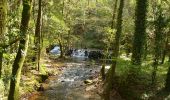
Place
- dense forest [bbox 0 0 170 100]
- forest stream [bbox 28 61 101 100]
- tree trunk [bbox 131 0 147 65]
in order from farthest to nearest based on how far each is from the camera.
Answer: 1. tree trunk [bbox 131 0 147 65]
2. forest stream [bbox 28 61 101 100]
3. dense forest [bbox 0 0 170 100]

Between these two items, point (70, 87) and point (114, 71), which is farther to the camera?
point (70, 87)

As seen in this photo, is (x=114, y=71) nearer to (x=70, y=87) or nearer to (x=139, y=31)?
(x=139, y=31)

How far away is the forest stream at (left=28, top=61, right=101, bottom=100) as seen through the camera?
2095cm

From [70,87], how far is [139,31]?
7.01 m

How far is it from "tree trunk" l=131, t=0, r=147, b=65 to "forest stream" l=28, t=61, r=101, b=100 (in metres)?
3.86

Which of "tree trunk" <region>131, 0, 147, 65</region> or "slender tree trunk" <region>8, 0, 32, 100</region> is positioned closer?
"slender tree trunk" <region>8, 0, 32, 100</region>

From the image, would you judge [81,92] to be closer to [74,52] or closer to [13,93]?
[13,93]

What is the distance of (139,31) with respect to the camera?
21.4 meters

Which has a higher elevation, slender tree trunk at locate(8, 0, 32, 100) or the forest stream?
slender tree trunk at locate(8, 0, 32, 100)

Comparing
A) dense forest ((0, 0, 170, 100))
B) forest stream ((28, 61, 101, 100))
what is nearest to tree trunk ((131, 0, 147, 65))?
dense forest ((0, 0, 170, 100))

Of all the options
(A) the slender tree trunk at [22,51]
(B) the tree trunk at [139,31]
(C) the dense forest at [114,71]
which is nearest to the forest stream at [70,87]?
(C) the dense forest at [114,71]

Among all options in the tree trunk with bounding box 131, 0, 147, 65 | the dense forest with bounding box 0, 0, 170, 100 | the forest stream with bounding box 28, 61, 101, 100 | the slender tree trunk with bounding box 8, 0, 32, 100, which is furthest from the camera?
the tree trunk with bounding box 131, 0, 147, 65

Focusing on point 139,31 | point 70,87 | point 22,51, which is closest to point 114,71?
point 139,31

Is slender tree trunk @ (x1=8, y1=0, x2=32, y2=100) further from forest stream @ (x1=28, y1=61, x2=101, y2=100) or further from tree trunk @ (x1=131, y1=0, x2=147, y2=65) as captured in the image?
tree trunk @ (x1=131, y1=0, x2=147, y2=65)
